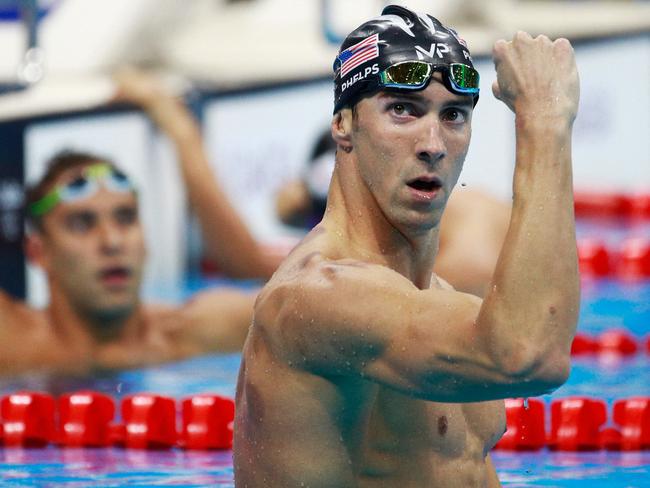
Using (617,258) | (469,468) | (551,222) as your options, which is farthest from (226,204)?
(551,222)

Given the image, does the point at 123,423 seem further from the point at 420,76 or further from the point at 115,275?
the point at 420,76

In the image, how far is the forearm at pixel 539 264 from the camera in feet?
7.89

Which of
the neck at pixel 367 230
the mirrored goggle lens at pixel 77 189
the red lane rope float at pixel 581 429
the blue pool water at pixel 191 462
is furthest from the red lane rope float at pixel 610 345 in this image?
the neck at pixel 367 230

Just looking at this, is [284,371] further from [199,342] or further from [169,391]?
[199,342]

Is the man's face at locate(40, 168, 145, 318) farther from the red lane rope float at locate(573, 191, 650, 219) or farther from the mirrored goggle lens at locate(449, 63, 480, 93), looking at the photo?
the red lane rope float at locate(573, 191, 650, 219)

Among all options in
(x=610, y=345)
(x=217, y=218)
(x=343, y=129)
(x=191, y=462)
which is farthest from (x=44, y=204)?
(x=343, y=129)

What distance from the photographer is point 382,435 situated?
290cm

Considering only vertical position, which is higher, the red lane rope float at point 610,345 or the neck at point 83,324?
the neck at point 83,324

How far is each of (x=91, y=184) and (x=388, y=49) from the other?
3947mm

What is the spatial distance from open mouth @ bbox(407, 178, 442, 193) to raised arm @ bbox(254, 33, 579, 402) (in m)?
0.21

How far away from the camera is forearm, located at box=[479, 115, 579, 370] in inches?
94.7

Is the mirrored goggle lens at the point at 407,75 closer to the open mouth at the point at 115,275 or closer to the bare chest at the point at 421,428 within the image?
the bare chest at the point at 421,428

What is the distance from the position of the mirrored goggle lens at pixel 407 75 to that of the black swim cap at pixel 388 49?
2 cm

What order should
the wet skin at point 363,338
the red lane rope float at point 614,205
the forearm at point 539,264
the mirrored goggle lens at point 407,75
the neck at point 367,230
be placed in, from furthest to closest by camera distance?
1. the red lane rope float at point 614,205
2. the neck at point 367,230
3. the mirrored goggle lens at point 407,75
4. the wet skin at point 363,338
5. the forearm at point 539,264
